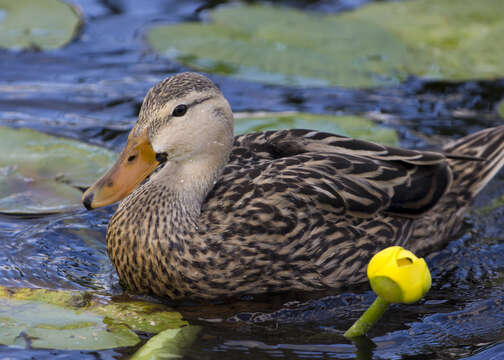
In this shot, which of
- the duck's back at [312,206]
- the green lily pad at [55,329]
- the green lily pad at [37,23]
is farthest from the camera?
the green lily pad at [37,23]

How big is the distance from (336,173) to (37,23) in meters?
4.79

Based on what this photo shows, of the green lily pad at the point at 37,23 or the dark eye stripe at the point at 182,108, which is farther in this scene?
the green lily pad at the point at 37,23

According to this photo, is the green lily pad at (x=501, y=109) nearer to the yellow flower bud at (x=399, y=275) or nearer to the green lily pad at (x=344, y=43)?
the green lily pad at (x=344, y=43)

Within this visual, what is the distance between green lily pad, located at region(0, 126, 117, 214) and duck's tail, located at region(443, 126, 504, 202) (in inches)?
112

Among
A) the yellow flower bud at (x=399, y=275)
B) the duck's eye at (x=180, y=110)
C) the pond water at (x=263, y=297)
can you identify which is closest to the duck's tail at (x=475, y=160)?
the pond water at (x=263, y=297)

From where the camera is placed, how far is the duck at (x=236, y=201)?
4949mm

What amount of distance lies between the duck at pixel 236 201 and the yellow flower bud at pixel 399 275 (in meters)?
1.52

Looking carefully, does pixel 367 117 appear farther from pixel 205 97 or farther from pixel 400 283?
pixel 400 283

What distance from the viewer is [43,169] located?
609 centimetres

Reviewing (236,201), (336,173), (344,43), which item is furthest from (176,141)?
(344,43)

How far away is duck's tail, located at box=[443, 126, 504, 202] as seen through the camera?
622cm

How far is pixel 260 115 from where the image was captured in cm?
725

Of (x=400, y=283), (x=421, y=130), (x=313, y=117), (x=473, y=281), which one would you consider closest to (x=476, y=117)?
(x=421, y=130)

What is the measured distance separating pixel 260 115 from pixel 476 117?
2.36m
